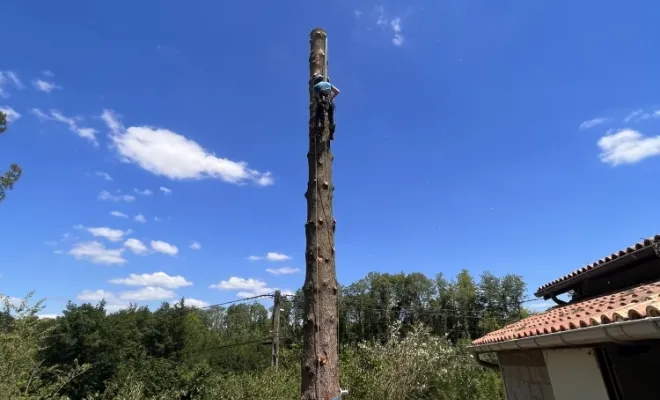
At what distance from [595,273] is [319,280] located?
6878 millimetres

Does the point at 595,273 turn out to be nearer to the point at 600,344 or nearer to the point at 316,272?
the point at 600,344

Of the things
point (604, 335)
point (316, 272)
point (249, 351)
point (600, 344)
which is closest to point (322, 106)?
point (316, 272)

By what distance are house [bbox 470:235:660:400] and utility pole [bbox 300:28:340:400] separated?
2664 millimetres

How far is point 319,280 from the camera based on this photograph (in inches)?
120

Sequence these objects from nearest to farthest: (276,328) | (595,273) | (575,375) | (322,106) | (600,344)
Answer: (322,106)
(600,344)
(575,375)
(595,273)
(276,328)

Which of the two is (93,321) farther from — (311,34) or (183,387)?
(311,34)

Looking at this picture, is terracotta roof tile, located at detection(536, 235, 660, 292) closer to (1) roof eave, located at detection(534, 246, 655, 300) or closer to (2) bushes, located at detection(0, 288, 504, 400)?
(1) roof eave, located at detection(534, 246, 655, 300)

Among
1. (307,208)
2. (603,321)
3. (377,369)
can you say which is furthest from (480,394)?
(307,208)

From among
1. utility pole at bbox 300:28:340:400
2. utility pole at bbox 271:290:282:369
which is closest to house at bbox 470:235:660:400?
utility pole at bbox 300:28:340:400

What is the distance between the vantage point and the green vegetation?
11555mm

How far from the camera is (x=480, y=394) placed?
17.0m

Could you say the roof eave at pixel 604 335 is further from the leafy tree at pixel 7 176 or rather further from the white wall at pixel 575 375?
the leafy tree at pixel 7 176

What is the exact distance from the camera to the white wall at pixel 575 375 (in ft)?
15.1

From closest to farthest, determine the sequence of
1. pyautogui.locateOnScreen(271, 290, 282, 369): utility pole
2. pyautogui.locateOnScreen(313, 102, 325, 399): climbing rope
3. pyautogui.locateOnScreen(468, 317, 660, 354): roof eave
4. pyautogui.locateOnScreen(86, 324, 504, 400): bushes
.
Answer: pyautogui.locateOnScreen(313, 102, 325, 399): climbing rope
pyautogui.locateOnScreen(468, 317, 660, 354): roof eave
pyautogui.locateOnScreen(86, 324, 504, 400): bushes
pyautogui.locateOnScreen(271, 290, 282, 369): utility pole
